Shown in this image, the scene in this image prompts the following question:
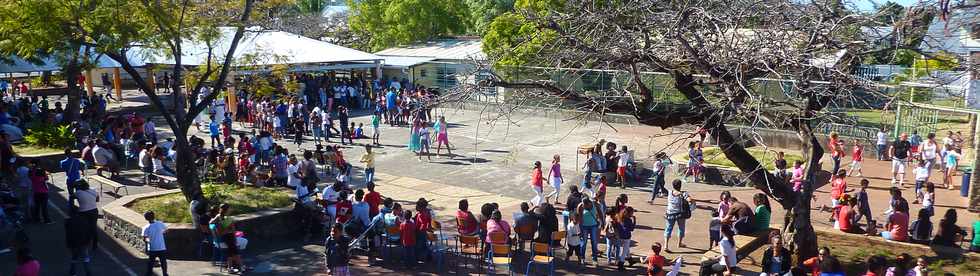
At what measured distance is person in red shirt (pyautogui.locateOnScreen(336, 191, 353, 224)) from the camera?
506 inches

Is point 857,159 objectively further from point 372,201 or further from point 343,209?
point 343,209

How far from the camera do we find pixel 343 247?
1096 cm

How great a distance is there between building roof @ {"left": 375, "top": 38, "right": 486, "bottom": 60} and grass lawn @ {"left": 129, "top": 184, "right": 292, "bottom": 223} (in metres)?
23.4

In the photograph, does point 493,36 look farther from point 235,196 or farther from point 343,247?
point 343,247

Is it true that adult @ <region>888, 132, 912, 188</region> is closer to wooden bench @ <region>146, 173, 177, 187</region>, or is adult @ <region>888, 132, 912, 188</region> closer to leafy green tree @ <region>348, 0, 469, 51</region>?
wooden bench @ <region>146, 173, 177, 187</region>

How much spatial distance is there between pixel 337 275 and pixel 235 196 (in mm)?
4244

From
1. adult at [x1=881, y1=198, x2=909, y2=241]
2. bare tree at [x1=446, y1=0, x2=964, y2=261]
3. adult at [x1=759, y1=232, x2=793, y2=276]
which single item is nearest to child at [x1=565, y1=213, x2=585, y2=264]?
bare tree at [x1=446, y1=0, x2=964, y2=261]

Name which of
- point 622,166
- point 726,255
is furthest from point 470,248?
point 622,166

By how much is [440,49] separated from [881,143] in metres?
24.4

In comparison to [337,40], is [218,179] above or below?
below

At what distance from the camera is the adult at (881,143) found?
68.5 feet

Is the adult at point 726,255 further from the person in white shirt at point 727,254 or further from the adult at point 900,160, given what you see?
the adult at point 900,160

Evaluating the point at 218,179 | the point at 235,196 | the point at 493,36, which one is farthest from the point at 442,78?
the point at 235,196

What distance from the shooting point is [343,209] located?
1291 cm
